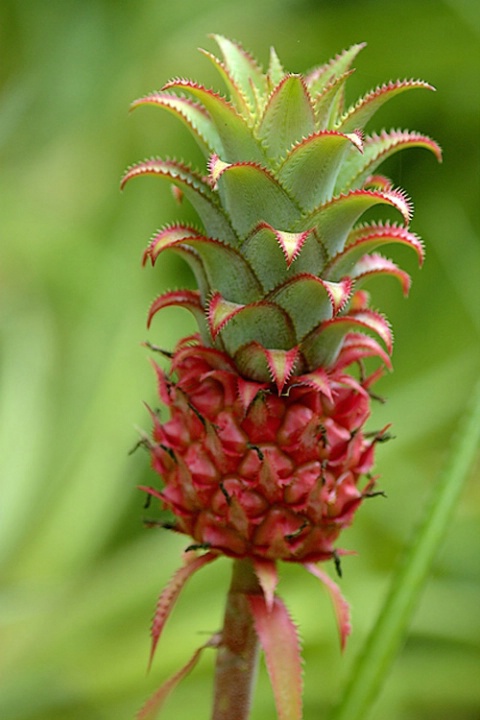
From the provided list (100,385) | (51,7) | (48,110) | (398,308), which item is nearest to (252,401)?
(100,385)

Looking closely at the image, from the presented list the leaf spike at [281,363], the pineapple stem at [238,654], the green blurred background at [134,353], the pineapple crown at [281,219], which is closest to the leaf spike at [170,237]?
the pineapple crown at [281,219]

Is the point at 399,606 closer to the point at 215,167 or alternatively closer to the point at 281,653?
the point at 281,653

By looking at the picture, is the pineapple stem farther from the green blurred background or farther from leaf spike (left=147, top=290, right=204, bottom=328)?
the green blurred background

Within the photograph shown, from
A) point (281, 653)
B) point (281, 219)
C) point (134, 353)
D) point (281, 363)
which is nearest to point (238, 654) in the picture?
point (281, 653)

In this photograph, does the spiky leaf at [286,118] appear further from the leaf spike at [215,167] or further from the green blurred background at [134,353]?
the green blurred background at [134,353]

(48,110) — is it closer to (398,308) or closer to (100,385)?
(100,385)

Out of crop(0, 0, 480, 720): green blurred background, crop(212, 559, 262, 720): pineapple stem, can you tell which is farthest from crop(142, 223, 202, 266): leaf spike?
crop(0, 0, 480, 720): green blurred background
